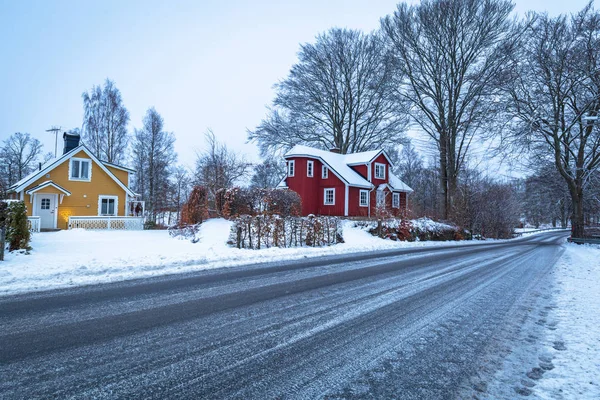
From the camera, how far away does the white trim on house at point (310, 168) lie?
2734 centimetres

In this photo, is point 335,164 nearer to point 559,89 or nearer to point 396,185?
point 396,185

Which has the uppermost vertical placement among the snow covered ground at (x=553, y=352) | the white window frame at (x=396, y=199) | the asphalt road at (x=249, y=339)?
the white window frame at (x=396, y=199)

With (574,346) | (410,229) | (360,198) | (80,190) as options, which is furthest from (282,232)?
(360,198)

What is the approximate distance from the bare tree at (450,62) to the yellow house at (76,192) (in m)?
22.5

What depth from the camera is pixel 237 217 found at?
39.3 feet

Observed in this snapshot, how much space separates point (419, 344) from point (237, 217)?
9.23m

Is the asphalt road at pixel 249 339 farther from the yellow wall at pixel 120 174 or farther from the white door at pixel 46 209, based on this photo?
the yellow wall at pixel 120 174

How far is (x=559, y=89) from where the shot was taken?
18.1m

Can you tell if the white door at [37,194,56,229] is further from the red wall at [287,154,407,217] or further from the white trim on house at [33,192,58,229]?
the red wall at [287,154,407,217]

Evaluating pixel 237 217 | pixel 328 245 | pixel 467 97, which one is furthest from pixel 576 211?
pixel 237 217

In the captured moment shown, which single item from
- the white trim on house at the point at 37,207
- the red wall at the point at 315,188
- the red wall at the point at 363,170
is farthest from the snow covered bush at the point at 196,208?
the red wall at the point at 363,170

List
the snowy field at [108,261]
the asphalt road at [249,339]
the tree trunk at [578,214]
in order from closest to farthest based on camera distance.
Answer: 1. the asphalt road at [249,339]
2. the snowy field at [108,261]
3. the tree trunk at [578,214]

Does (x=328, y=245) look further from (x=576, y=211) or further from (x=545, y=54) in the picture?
(x=576, y=211)

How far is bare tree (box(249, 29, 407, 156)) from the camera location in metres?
29.9
